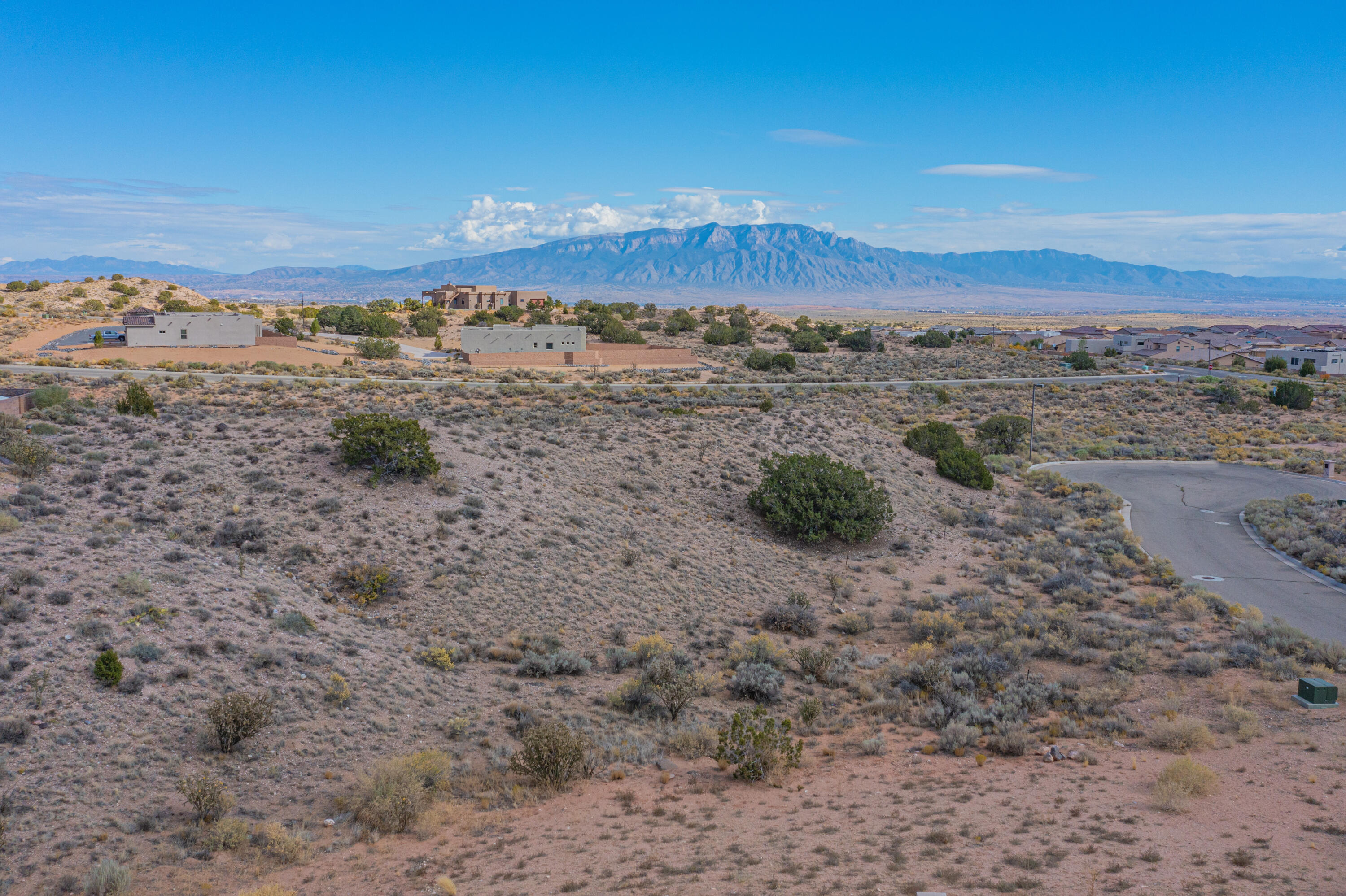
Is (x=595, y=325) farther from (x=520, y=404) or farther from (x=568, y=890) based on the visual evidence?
(x=568, y=890)

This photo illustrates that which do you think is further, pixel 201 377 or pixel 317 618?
pixel 201 377

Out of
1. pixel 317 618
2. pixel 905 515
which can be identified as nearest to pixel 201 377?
pixel 317 618

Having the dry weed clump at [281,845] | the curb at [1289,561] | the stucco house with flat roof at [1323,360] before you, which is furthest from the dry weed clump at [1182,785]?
the stucco house with flat roof at [1323,360]

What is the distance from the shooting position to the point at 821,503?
25.8 meters

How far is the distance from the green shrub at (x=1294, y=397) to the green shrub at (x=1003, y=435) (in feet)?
96.1

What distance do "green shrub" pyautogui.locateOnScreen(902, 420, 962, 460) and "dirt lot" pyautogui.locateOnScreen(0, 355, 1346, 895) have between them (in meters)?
7.76

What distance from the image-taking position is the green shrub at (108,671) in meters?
11.9

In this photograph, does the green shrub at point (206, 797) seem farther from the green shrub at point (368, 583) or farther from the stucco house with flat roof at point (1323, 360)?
the stucco house with flat roof at point (1323, 360)

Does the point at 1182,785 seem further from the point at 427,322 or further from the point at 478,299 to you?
the point at 478,299

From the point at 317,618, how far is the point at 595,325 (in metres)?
67.4

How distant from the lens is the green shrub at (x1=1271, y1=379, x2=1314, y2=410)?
189 ft

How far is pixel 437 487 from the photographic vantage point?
22.8 meters

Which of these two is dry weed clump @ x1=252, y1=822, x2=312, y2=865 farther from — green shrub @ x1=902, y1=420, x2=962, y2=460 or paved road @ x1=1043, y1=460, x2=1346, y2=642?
green shrub @ x1=902, y1=420, x2=962, y2=460

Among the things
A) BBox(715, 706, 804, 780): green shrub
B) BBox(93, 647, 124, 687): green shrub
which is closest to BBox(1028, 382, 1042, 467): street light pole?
BBox(715, 706, 804, 780): green shrub
